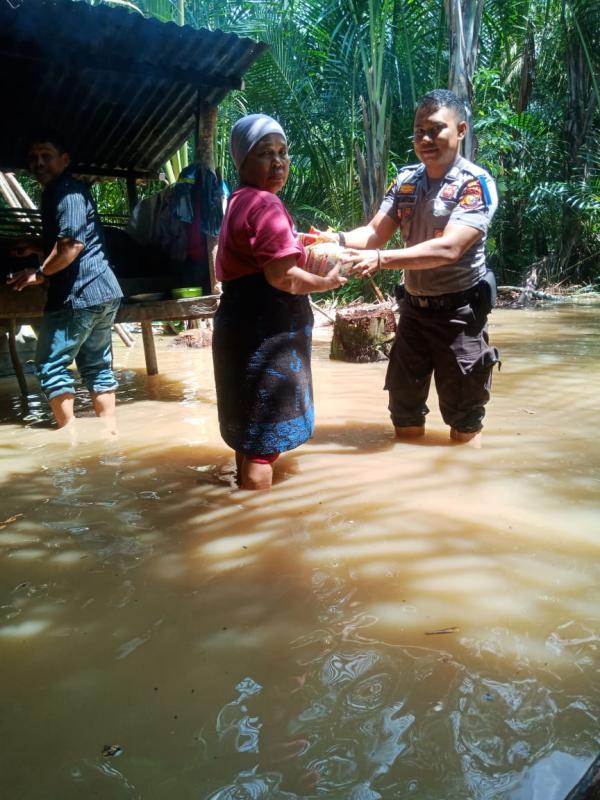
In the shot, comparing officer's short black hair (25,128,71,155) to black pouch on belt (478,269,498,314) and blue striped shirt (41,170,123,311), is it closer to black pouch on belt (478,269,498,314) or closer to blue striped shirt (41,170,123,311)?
blue striped shirt (41,170,123,311)

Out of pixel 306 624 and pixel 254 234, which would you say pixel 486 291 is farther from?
pixel 306 624

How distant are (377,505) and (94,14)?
137 inches

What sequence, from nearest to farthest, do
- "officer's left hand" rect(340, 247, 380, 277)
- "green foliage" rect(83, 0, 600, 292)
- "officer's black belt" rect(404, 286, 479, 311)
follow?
"officer's left hand" rect(340, 247, 380, 277)
"officer's black belt" rect(404, 286, 479, 311)
"green foliage" rect(83, 0, 600, 292)

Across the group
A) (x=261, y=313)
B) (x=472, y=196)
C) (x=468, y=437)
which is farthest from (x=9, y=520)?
(x=472, y=196)

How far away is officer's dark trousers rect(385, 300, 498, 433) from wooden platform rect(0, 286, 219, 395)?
2.05 meters

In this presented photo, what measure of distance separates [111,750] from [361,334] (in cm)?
542

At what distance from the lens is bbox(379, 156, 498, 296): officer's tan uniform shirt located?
3.08 m

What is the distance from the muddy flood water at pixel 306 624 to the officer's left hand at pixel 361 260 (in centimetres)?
93

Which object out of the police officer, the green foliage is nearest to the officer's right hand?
the police officer

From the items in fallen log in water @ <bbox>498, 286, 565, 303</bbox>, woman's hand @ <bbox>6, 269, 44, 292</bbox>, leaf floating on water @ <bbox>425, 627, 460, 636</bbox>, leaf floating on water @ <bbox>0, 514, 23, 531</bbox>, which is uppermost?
woman's hand @ <bbox>6, 269, 44, 292</bbox>

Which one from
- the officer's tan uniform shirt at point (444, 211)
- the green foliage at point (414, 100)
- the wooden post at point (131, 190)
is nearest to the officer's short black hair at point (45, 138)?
the officer's tan uniform shirt at point (444, 211)

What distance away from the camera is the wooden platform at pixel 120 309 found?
4.51 meters

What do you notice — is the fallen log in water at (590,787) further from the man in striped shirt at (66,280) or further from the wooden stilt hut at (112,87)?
the wooden stilt hut at (112,87)

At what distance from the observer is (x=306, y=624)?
5.94 feet
